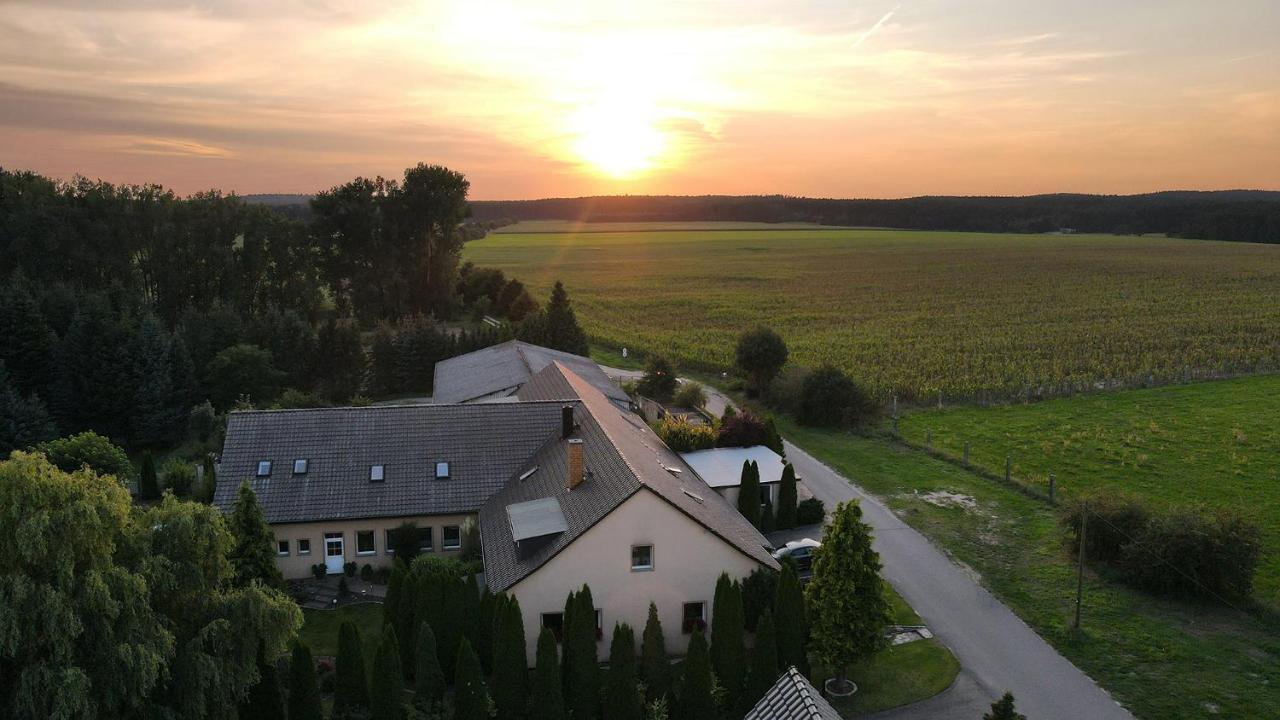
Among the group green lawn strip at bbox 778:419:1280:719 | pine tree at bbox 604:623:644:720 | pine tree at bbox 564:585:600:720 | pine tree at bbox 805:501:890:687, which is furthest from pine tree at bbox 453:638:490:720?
green lawn strip at bbox 778:419:1280:719

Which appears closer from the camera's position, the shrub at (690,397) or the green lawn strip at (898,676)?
the green lawn strip at (898,676)

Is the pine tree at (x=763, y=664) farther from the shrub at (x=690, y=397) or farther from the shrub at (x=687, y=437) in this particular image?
the shrub at (x=690, y=397)

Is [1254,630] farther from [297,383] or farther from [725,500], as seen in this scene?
[297,383]

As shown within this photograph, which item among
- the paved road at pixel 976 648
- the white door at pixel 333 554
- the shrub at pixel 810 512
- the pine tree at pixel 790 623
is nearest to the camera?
the pine tree at pixel 790 623

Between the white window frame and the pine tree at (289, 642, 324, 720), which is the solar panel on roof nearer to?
the white window frame

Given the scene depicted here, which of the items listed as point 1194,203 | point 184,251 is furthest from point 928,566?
point 1194,203

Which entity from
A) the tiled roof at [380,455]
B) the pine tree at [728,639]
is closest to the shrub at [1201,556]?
the pine tree at [728,639]
